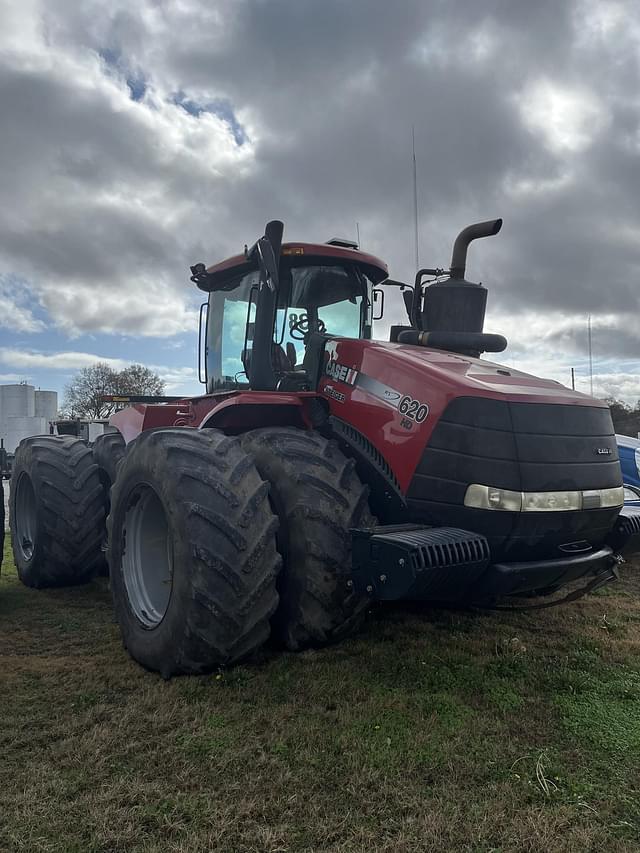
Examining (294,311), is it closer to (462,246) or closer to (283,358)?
(283,358)

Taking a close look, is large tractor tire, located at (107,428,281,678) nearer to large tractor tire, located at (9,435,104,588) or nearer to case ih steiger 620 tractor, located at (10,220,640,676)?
case ih steiger 620 tractor, located at (10,220,640,676)

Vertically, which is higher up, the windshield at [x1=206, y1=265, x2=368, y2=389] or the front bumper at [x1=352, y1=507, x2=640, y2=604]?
the windshield at [x1=206, y1=265, x2=368, y2=389]

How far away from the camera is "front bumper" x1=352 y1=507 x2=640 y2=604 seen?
9.28 ft

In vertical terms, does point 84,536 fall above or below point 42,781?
above

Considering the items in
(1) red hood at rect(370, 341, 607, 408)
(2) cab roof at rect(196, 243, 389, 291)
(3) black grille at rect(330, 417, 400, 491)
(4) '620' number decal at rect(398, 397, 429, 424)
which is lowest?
(3) black grille at rect(330, 417, 400, 491)

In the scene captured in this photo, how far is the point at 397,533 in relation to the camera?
305 centimetres

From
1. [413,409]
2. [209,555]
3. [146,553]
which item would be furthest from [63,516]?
[413,409]

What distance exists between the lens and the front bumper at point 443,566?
9.28ft

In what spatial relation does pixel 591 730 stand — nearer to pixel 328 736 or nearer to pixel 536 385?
pixel 328 736

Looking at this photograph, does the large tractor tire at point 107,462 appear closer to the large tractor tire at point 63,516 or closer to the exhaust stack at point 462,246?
the large tractor tire at point 63,516

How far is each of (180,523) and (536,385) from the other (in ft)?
6.82

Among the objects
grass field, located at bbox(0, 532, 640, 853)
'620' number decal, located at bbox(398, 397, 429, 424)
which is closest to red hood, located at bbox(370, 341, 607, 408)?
'620' number decal, located at bbox(398, 397, 429, 424)

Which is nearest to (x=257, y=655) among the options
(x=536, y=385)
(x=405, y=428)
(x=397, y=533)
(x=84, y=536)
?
(x=397, y=533)

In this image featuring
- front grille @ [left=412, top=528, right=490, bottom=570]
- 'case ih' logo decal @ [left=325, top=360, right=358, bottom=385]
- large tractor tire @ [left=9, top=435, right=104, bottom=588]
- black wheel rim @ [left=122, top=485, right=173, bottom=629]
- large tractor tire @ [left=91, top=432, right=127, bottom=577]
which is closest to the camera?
front grille @ [left=412, top=528, right=490, bottom=570]
